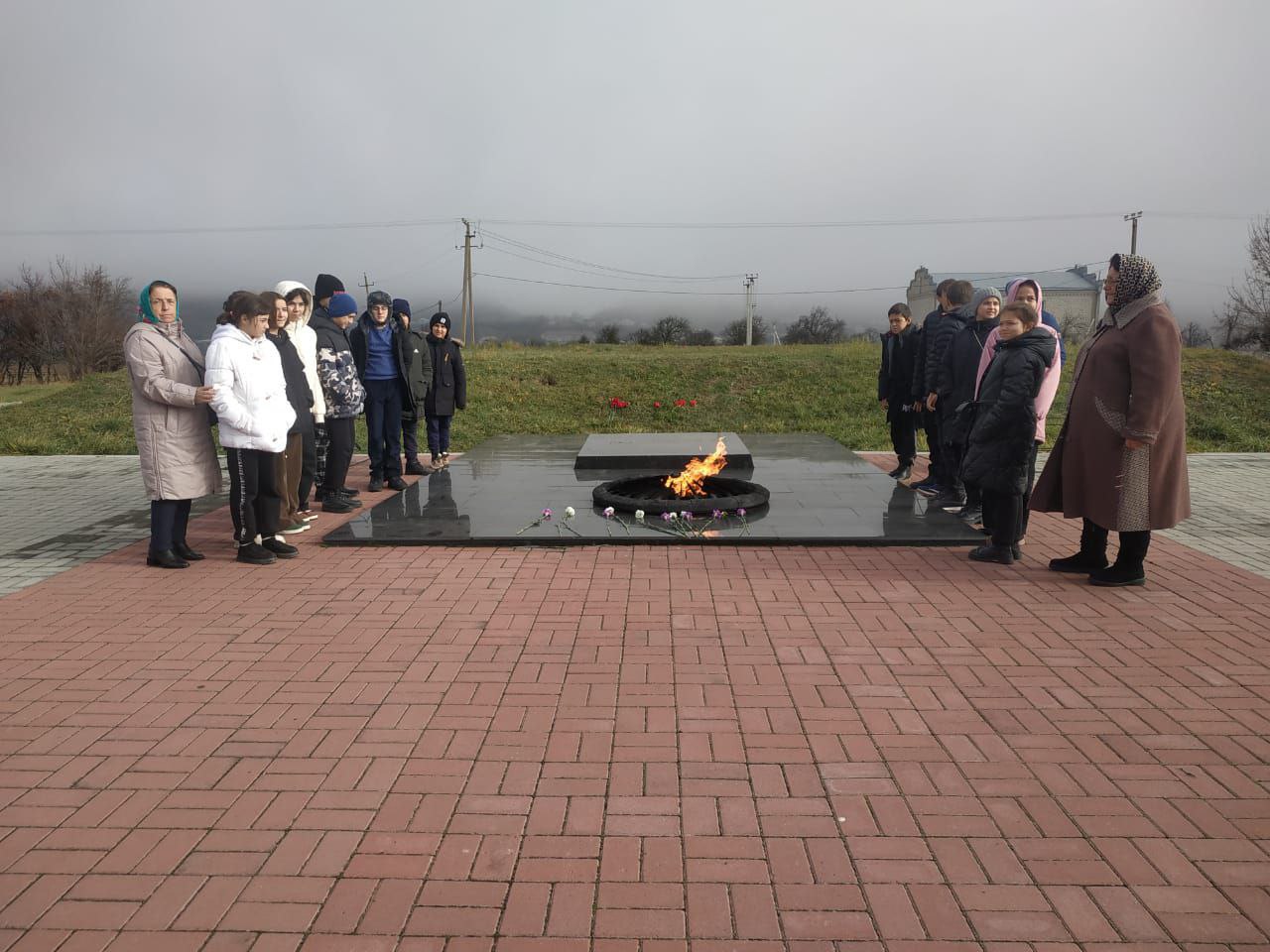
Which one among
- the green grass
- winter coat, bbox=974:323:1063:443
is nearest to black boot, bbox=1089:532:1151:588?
winter coat, bbox=974:323:1063:443

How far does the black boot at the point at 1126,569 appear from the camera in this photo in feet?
16.9

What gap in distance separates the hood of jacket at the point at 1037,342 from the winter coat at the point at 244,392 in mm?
4806

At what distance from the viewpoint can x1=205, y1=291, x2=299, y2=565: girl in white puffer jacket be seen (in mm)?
5430

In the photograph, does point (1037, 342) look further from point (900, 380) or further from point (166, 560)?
point (166, 560)

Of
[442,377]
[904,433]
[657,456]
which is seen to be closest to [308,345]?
[442,377]

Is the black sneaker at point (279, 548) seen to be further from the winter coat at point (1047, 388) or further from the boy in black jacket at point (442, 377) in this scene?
the winter coat at point (1047, 388)

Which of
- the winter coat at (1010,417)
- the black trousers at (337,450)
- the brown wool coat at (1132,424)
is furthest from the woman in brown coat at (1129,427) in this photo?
the black trousers at (337,450)

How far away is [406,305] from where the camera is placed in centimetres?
859

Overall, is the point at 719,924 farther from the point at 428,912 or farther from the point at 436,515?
the point at 436,515

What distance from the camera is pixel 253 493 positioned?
225 inches

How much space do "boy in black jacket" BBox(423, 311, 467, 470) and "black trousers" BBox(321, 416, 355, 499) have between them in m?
1.47

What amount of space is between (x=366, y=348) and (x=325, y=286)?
0.66m

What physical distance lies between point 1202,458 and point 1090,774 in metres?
10.7

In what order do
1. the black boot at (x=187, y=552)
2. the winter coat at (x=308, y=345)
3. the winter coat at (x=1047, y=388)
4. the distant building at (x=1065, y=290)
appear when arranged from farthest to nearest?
the distant building at (x=1065, y=290) → the winter coat at (x=308, y=345) → the black boot at (x=187, y=552) → the winter coat at (x=1047, y=388)
